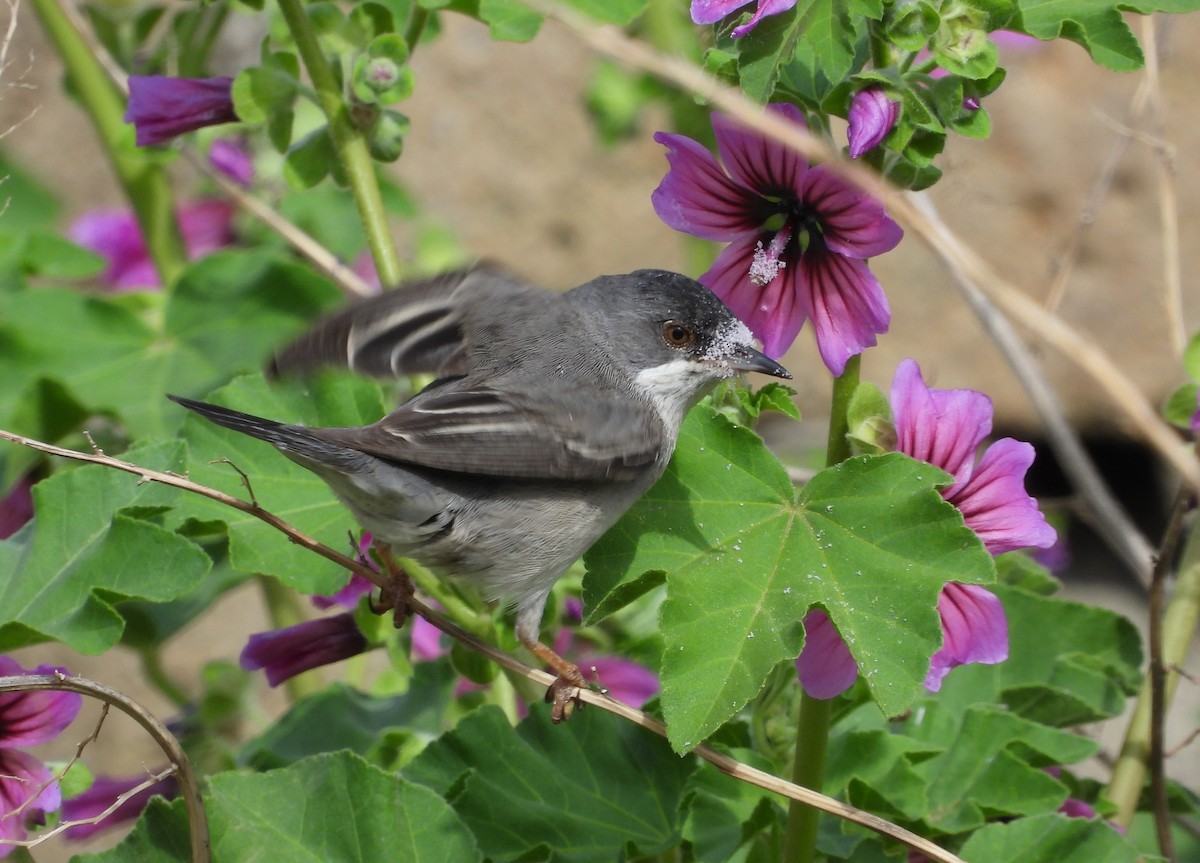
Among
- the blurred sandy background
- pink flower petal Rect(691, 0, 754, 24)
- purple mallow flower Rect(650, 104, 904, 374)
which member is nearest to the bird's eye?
purple mallow flower Rect(650, 104, 904, 374)

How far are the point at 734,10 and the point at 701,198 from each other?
0.24m

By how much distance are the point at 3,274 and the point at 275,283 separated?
50 centimetres

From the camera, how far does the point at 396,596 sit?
1815 mm

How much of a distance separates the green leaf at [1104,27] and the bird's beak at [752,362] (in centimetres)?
55

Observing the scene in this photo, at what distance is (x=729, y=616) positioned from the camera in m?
1.52

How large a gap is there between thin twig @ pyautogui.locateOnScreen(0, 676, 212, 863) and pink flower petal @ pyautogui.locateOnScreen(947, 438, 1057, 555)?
90cm

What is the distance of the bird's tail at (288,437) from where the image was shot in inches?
63.9

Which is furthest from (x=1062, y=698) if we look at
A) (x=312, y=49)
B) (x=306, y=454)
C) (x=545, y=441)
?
(x=312, y=49)

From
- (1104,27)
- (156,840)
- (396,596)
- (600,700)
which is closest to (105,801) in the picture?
(156,840)

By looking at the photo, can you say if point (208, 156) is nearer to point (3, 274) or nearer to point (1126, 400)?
point (3, 274)

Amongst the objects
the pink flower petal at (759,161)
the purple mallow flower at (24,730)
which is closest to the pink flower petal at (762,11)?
the pink flower petal at (759,161)

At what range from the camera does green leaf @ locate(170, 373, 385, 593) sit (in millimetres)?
1877

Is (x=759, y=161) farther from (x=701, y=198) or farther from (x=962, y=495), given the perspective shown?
(x=962, y=495)

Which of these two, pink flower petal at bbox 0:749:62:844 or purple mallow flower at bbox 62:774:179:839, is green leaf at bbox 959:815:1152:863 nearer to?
pink flower petal at bbox 0:749:62:844
